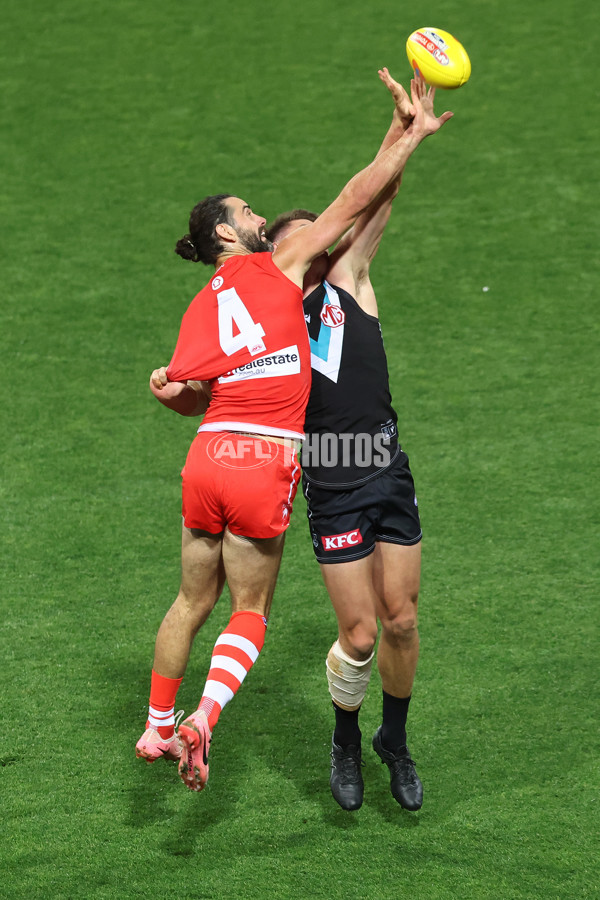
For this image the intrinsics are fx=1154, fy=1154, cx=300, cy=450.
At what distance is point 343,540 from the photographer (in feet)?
14.6

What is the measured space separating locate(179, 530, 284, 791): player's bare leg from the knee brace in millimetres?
407

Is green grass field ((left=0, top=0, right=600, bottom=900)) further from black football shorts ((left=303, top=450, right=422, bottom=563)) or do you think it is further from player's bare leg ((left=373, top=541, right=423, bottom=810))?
black football shorts ((left=303, top=450, right=422, bottom=563))

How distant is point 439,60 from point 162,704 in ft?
8.88

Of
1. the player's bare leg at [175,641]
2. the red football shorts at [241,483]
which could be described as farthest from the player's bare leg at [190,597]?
the red football shorts at [241,483]

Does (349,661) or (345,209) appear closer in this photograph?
(345,209)

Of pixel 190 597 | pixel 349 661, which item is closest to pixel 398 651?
pixel 349 661

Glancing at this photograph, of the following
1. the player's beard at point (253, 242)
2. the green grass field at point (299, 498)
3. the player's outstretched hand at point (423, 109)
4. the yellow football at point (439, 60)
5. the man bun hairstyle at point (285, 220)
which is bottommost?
the green grass field at point (299, 498)

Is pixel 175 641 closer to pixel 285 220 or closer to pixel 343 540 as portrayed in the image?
pixel 343 540

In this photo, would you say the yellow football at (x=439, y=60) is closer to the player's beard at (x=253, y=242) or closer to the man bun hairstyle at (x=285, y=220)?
the man bun hairstyle at (x=285, y=220)

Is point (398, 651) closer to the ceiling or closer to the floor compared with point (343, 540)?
closer to the floor

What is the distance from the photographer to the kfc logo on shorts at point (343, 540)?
4.45 meters

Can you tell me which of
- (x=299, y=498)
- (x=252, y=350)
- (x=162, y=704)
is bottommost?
(x=299, y=498)

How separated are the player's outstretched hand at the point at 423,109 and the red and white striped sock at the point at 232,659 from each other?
1930 millimetres

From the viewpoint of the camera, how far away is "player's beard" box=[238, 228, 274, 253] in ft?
14.7
